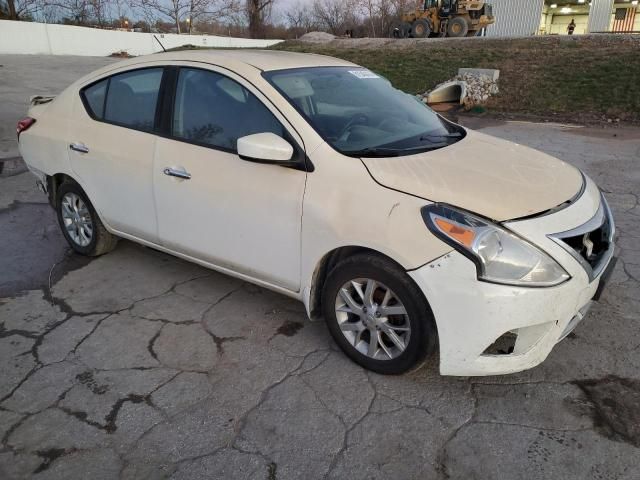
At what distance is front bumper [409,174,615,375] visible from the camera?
2285mm

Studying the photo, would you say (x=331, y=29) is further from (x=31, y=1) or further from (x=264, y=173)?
(x=264, y=173)

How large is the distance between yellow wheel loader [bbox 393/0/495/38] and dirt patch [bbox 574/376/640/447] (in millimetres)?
24883

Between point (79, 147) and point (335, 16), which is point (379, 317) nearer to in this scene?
point (79, 147)

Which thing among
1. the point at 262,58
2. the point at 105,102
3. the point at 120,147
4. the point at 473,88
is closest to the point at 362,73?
the point at 262,58

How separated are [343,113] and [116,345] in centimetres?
197

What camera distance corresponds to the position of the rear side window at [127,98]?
3504 millimetres

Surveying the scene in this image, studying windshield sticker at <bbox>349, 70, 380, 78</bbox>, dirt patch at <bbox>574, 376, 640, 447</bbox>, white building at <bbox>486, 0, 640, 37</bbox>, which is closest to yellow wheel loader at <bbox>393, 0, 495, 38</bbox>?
white building at <bbox>486, 0, 640, 37</bbox>

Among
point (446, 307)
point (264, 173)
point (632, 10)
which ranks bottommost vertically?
point (446, 307)

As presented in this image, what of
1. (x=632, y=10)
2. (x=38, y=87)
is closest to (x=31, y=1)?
(x=38, y=87)

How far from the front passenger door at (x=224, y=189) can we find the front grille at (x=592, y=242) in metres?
1.34

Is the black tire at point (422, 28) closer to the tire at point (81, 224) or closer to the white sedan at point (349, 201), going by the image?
the white sedan at point (349, 201)

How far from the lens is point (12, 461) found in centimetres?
226

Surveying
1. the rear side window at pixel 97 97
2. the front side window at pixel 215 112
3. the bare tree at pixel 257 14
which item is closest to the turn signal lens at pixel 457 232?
the front side window at pixel 215 112

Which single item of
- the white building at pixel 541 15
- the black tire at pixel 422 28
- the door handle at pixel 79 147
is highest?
the white building at pixel 541 15
